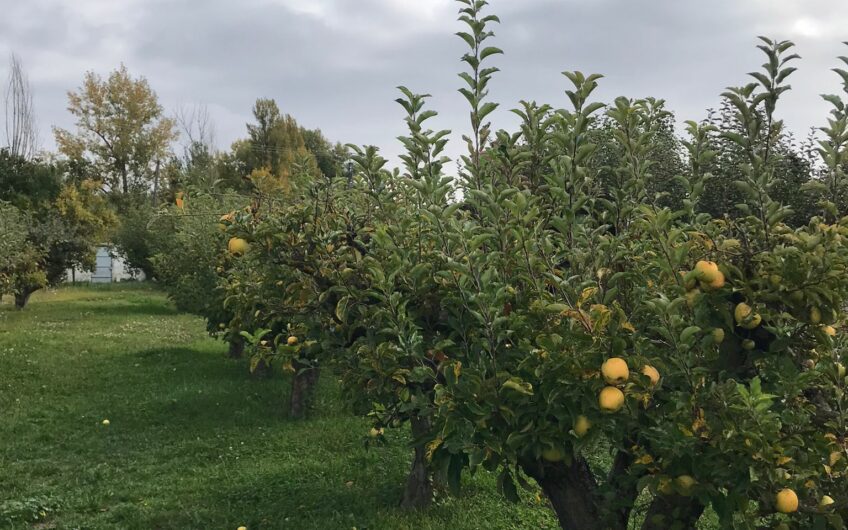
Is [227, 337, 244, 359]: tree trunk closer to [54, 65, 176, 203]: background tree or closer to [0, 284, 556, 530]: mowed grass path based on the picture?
[0, 284, 556, 530]: mowed grass path

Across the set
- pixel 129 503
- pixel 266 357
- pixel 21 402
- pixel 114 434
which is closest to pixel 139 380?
pixel 21 402

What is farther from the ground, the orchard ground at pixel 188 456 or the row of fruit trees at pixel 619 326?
the row of fruit trees at pixel 619 326

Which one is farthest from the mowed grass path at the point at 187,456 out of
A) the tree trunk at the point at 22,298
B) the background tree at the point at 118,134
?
the background tree at the point at 118,134

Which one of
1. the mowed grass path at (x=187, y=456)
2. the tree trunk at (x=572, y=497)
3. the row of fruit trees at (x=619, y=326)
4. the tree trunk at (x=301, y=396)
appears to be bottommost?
the mowed grass path at (x=187, y=456)

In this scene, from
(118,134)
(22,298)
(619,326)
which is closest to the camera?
(619,326)

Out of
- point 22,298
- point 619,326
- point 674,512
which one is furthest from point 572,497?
point 22,298

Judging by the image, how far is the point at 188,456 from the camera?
758cm

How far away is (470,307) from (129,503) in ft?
15.9

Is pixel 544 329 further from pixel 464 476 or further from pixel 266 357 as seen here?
pixel 464 476

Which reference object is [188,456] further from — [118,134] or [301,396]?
[118,134]

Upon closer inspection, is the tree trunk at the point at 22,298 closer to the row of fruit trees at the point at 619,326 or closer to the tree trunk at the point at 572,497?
the row of fruit trees at the point at 619,326

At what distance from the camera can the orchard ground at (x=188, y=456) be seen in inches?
225

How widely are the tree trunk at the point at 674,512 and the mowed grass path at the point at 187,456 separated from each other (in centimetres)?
200

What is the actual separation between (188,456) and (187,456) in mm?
11
